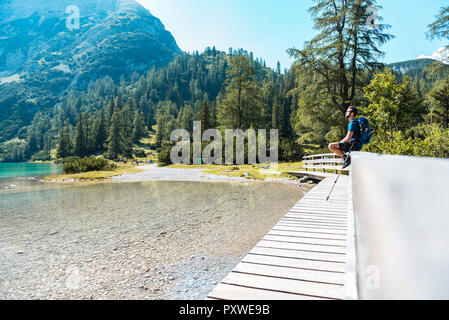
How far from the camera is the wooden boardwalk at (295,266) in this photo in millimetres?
2668

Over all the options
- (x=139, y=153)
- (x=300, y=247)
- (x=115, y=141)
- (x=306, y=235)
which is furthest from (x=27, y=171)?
(x=300, y=247)

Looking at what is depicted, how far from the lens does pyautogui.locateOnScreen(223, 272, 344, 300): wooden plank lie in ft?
8.67

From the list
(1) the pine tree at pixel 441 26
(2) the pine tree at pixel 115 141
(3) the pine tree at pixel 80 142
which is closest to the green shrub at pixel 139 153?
(2) the pine tree at pixel 115 141

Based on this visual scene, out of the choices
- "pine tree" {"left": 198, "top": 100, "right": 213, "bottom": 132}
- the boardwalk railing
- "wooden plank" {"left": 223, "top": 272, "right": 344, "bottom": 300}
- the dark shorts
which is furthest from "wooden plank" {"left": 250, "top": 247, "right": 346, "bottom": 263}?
"pine tree" {"left": 198, "top": 100, "right": 213, "bottom": 132}

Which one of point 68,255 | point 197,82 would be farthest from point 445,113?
point 197,82

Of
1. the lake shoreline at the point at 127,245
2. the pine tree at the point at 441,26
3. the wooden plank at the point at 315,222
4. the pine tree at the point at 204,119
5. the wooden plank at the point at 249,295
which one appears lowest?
the lake shoreline at the point at 127,245

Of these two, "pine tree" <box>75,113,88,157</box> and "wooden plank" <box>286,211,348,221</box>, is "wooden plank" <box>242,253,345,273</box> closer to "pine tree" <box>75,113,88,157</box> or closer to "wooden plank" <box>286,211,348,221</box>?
"wooden plank" <box>286,211,348,221</box>

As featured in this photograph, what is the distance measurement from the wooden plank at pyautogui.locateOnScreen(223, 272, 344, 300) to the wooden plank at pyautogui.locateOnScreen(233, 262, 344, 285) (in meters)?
0.09

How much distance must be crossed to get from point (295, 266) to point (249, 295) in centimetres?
92

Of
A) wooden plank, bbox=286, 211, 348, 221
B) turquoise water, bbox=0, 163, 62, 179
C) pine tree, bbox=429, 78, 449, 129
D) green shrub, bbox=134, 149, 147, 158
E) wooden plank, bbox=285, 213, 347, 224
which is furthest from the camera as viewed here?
green shrub, bbox=134, 149, 147, 158

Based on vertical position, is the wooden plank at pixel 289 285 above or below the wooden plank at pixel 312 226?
below

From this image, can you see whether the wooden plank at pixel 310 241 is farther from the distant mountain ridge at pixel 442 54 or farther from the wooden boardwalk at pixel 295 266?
the distant mountain ridge at pixel 442 54

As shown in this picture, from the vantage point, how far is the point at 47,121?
380 feet

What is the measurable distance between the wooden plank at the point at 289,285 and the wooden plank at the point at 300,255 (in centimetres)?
70
